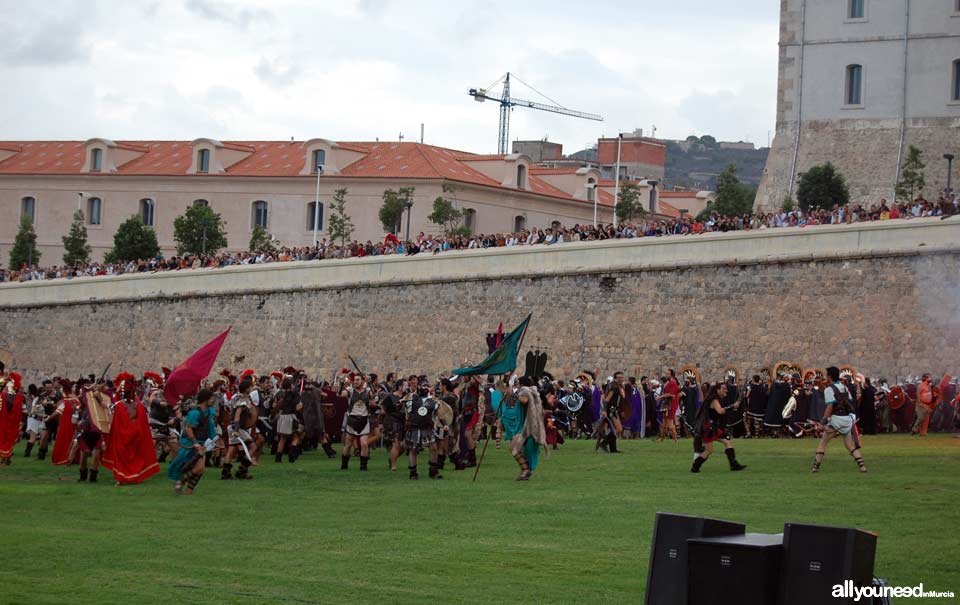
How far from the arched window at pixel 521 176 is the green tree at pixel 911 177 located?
1009 inches

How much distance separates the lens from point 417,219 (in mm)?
68875

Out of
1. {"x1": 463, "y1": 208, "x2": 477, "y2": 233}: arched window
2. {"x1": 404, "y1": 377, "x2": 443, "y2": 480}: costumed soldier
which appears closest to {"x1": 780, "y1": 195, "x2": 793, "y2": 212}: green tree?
{"x1": 463, "y1": 208, "x2": 477, "y2": 233}: arched window

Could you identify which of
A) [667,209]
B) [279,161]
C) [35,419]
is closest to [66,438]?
[35,419]

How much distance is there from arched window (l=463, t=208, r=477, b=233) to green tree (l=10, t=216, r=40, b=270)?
2019cm

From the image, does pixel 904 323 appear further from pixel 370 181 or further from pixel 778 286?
pixel 370 181

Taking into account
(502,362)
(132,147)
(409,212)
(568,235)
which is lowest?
(502,362)

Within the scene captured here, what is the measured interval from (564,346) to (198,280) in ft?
49.8

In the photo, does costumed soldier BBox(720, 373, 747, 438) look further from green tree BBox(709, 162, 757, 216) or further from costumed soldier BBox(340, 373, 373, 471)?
green tree BBox(709, 162, 757, 216)

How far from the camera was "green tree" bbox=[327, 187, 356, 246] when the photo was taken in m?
67.3

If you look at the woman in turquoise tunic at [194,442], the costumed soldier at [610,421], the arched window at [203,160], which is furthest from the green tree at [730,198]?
the woman in turquoise tunic at [194,442]

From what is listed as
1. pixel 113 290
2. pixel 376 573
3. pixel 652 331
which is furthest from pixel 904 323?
Answer: pixel 113 290

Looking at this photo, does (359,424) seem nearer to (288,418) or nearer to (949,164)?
(288,418)

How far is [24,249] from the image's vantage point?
7294 cm

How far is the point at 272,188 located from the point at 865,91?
100 ft
